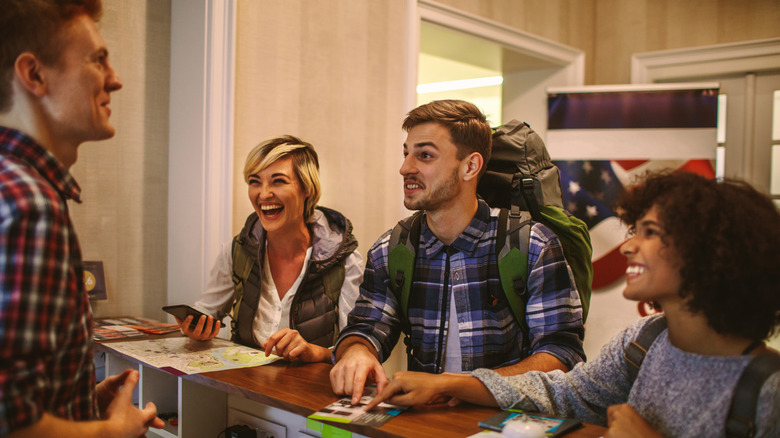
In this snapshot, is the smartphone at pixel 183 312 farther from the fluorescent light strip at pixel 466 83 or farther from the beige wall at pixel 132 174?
the fluorescent light strip at pixel 466 83

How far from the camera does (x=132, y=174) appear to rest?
3.56 m

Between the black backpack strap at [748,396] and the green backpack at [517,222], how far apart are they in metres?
0.93

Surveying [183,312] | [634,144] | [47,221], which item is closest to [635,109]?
[634,144]

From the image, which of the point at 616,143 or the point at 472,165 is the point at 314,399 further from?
the point at 616,143

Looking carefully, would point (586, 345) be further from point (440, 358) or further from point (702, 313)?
point (702, 313)

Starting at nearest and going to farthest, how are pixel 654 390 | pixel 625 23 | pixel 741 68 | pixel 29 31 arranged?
pixel 29 31, pixel 654 390, pixel 741 68, pixel 625 23

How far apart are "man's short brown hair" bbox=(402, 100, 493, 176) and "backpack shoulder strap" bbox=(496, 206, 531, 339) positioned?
34 centimetres

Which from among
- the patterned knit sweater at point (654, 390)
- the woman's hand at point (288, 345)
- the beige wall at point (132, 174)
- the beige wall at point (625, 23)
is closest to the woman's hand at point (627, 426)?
the patterned knit sweater at point (654, 390)

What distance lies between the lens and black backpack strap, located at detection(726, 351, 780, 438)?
1.25 metres

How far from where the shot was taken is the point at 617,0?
6004 millimetres

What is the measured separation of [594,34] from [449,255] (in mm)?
4681

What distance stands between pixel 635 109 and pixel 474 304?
3.59 m

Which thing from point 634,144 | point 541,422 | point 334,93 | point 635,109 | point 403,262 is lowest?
point 541,422

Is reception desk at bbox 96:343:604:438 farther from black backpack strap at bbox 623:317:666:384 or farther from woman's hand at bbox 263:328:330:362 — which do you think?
black backpack strap at bbox 623:317:666:384
